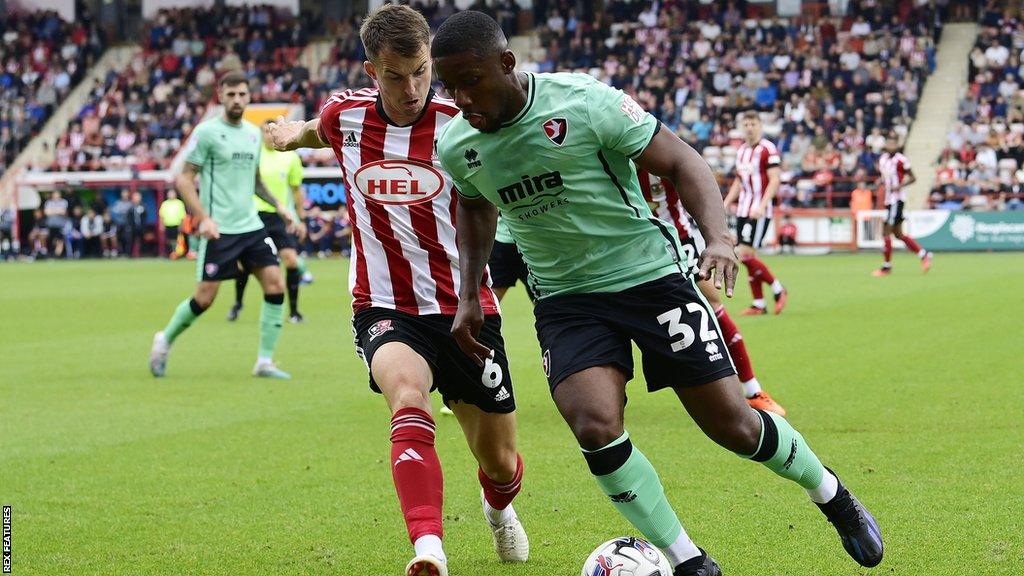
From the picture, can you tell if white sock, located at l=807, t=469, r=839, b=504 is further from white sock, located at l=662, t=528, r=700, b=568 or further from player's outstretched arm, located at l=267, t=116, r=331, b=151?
player's outstretched arm, located at l=267, t=116, r=331, b=151

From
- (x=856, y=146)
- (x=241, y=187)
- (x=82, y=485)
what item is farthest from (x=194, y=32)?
(x=82, y=485)

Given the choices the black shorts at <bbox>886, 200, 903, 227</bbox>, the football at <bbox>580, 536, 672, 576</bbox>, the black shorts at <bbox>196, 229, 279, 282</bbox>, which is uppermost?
the football at <bbox>580, 536, 672, 576</bbox>

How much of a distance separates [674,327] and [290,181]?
467 inches

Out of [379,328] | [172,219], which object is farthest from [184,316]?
[172,219]

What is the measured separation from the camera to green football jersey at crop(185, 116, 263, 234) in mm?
11320

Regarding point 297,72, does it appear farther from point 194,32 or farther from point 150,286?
point 150,286

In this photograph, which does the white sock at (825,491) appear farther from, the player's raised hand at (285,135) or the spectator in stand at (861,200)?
the spectator in stand at (861,200)

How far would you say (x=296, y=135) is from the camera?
5.70 metres

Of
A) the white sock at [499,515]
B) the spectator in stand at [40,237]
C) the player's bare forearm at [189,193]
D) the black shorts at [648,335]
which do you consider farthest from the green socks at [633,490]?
the spectator in stand at [40,237]

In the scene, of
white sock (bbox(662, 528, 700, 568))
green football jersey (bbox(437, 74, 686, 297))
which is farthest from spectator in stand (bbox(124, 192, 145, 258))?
white sock (bbox(662, 528, 700, 568))

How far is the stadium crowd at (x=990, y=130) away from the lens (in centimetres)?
3116

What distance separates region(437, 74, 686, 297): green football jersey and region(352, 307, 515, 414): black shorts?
0.52 m

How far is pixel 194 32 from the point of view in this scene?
48000 millimetres

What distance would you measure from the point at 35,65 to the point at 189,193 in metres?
40.6
